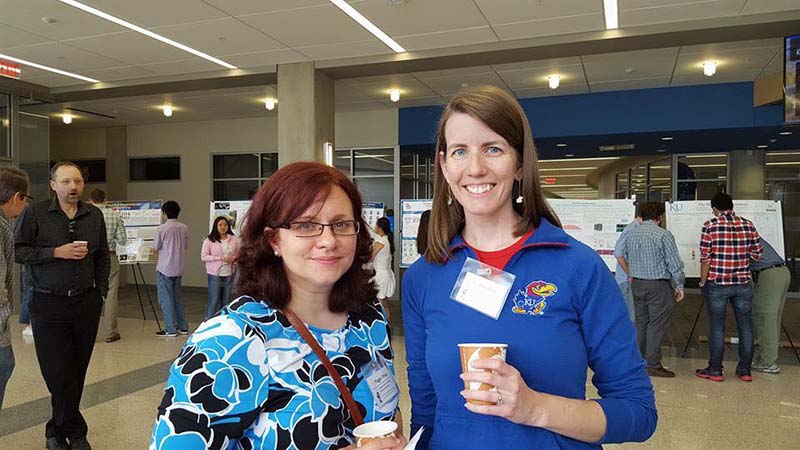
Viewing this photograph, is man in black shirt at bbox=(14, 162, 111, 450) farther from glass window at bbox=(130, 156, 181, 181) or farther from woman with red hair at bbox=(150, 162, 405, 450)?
glass window at bbox=(130, 156, 181, 181)

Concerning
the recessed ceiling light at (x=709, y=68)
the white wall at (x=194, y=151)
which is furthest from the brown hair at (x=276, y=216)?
the white wall at (x=194, y=151)

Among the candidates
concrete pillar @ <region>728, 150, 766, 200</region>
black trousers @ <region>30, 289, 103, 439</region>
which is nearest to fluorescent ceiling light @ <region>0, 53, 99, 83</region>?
black trousers @ <region>30, 289, 103, 439</region>

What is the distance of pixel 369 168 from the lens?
11.2 m

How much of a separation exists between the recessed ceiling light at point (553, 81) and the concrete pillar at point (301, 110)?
3193 mm

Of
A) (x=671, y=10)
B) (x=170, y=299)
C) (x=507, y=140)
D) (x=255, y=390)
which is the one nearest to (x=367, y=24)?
(x=671, y=10)

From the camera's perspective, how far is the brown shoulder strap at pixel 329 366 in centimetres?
123

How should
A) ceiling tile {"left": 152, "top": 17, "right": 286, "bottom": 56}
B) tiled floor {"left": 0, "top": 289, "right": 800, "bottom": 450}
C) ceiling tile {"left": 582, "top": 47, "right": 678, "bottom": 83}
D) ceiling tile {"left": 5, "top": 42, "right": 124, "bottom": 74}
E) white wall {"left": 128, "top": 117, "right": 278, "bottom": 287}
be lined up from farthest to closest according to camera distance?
white wall {"left": 128, "top": 117, "right": 278, "bottom": 287} → ceiling tile {"left": 582, "top": 47, "right": 678, "bottom": 83} → ceiling tile {"left": 5, "top": 42, "right": 124, "bottom": 74} → ceiling tile {"left": 152, "top": 17, "right": 286, "bottom": 56} → tiled floor {"left": 0, "top": 289, "right": 800, "bottom": 450}

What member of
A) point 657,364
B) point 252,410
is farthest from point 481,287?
point 657,364

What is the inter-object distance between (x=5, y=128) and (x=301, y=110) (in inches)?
208

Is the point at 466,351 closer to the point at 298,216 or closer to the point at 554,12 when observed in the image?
the point at 298,216

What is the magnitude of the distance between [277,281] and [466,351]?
464 millimetres

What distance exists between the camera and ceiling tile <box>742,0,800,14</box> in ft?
17.8

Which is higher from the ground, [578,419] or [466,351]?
[466,351]

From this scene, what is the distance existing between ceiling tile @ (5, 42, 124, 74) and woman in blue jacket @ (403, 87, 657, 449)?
7108 mm
